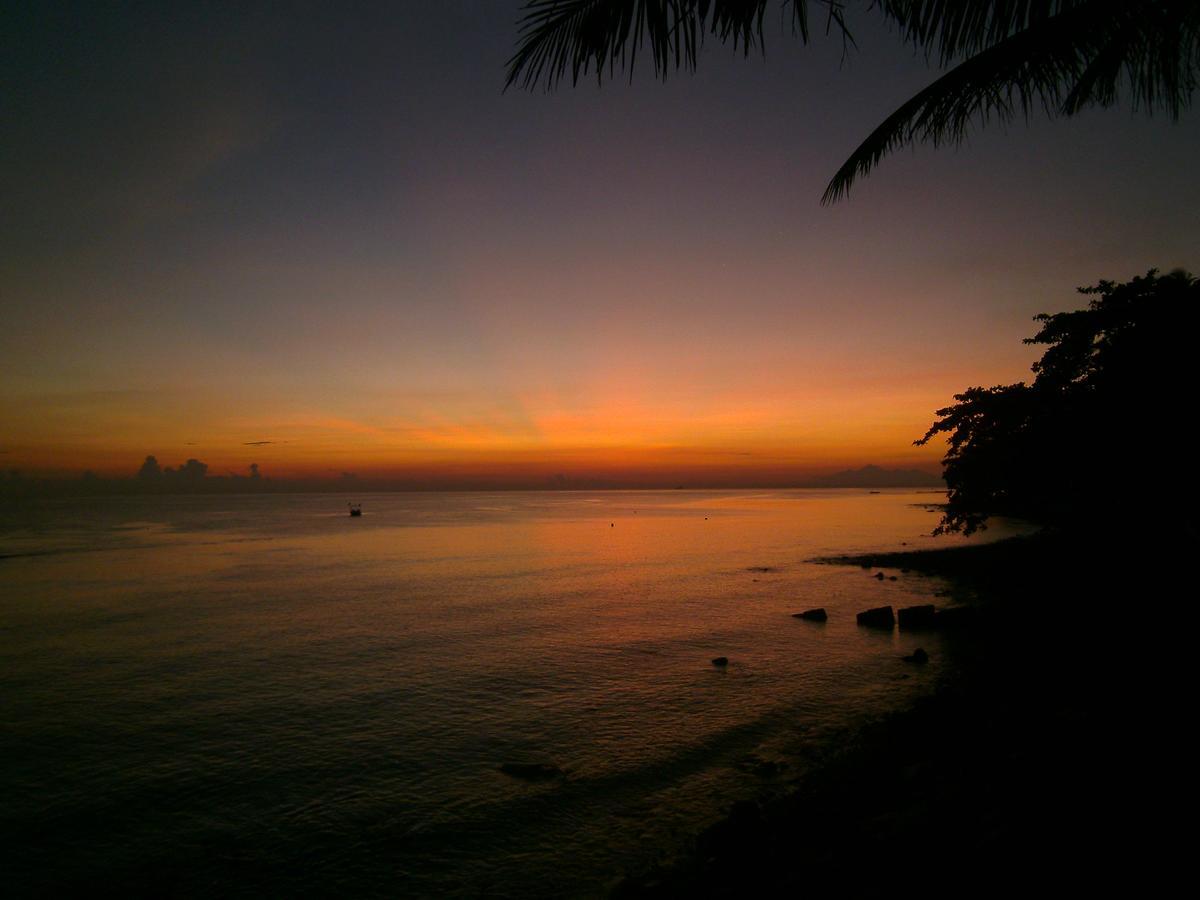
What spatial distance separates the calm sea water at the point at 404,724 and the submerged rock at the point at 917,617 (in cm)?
123

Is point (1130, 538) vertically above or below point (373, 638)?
above

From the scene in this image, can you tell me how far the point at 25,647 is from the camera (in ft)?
86.4

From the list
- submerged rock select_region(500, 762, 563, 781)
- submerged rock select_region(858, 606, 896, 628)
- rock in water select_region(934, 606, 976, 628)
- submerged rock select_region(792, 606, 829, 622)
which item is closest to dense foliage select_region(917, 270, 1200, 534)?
rock in water select_region(934, 606, 976, 628)

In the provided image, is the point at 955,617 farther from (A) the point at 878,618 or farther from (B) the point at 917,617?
(A) the point at 878,618

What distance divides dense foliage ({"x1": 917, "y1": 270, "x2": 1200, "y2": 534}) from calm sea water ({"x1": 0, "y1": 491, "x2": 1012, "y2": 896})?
25.4 feet

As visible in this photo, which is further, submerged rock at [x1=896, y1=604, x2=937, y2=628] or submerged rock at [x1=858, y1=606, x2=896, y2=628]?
submerged rock at [x1=858, y1=606, x2=896, y2=628]

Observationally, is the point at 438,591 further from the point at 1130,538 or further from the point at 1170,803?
the point at 1170,803

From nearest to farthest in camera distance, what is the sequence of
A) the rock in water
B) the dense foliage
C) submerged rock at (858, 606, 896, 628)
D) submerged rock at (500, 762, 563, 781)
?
submerged rock at (500, 762, 563, 781) → the dense foliage → the rock in water → submerged rock at (858, 606, 896, 628)

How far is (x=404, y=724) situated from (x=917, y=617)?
22730 millimetres

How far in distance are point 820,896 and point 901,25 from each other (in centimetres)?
895

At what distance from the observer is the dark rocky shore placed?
574cm

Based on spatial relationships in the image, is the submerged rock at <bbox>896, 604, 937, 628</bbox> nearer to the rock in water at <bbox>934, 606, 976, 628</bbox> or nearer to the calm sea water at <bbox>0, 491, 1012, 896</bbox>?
the rock in water at <bbox>934, 606, 976, 628</bbox>

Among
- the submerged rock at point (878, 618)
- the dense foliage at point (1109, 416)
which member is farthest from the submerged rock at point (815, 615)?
the dense foliage at point (1109, 416)

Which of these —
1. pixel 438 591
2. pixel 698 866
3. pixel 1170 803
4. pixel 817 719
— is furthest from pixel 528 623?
pixel 1170 803
